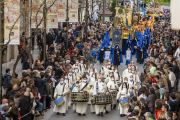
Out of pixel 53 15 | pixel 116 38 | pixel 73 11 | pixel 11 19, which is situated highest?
pixel 73 11

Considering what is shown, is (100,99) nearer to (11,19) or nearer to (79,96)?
(79,96)

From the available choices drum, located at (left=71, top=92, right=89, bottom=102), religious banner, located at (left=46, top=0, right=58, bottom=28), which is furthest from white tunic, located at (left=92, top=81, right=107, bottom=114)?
religious banner, located at (left=46, top=0, right=58, bottom=28)

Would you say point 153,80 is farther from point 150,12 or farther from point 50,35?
point 150,12

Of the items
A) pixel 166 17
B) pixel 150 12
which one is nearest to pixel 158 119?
pixel 150 12

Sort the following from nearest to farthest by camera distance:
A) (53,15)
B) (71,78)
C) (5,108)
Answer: (5,108), (71,78), (53,15)

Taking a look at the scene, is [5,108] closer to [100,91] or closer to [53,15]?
[100,91]

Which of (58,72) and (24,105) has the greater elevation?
(58,72)

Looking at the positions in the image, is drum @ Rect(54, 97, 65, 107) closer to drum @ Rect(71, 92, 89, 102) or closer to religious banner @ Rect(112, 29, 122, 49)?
drum @ Rect(71, 92, 89, 102)

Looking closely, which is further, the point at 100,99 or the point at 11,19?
the point at 100,99

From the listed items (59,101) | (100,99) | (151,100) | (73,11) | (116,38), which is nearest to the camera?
(151,100)

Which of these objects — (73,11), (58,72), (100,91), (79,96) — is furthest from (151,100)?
(73,11)

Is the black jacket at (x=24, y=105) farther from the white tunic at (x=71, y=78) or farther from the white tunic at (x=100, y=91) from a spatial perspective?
the white tunic at (x=71, y=78)

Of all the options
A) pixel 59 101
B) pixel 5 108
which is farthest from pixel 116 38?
pixel 5 108

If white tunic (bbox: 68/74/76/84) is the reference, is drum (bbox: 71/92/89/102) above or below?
below
